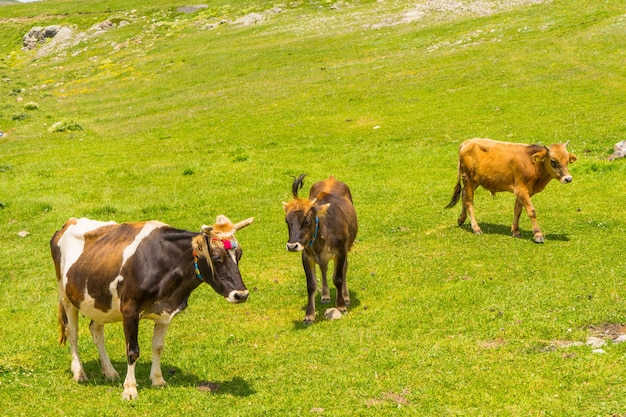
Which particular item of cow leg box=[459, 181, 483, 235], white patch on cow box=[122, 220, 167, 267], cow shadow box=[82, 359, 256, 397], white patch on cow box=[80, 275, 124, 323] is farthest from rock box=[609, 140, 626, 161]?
white patch on cow box=[80, 275, 124, 323]

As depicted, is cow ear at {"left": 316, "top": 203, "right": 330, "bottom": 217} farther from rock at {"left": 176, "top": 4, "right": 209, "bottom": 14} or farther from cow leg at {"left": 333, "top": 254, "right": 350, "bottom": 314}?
rock at {"left": 176, "top": 4, "right": 209, "bottom": 14}

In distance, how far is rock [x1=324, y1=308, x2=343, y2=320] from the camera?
582 inches

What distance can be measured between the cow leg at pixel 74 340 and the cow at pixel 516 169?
1300cm

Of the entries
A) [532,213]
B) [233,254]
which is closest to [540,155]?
[532,213]

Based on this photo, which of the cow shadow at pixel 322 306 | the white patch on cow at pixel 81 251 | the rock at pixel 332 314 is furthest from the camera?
the rock at pixel 332 314

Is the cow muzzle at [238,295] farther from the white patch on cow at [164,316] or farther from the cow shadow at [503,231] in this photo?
the cow shadow at [503,231]

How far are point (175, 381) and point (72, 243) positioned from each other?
3.05 meters

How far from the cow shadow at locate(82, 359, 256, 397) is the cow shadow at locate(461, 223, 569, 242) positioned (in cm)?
1166

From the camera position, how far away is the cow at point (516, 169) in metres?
19.8

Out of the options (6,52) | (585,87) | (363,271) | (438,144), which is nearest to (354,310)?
(363,271)

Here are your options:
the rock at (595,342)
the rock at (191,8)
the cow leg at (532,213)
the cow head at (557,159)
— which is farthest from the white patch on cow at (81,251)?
the rock at (191,8)

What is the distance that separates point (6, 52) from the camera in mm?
96750

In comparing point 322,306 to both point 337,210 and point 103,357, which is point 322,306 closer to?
point 337,210

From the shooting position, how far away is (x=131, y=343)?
10.9 metres
